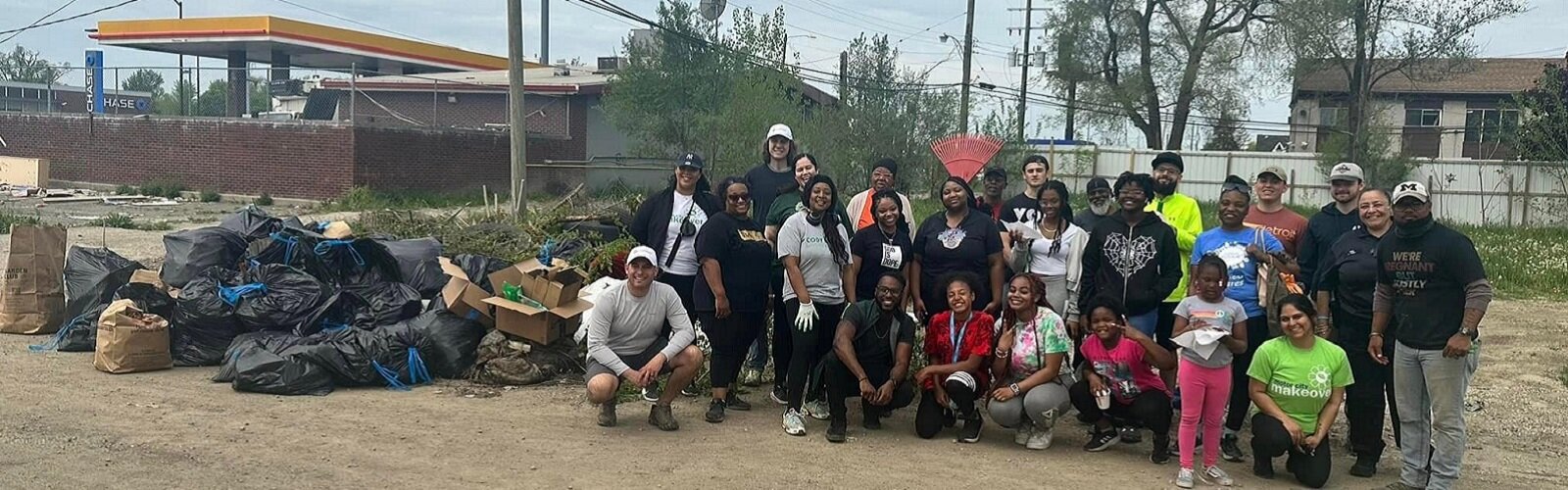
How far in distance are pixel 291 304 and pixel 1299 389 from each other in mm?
6276

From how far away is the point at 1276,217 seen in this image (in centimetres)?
693

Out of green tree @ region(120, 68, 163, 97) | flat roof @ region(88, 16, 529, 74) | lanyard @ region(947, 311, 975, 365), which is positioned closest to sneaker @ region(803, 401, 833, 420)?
lanyard @ region(947, 311, 975, 365)

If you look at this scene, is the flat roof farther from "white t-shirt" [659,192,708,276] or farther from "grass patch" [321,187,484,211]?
"white t-shirt" [659,192,708,276]

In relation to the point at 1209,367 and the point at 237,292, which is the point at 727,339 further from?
the point at 237,292

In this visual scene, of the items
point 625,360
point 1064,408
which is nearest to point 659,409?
point 625,360

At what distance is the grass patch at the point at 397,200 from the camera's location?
25906 mm

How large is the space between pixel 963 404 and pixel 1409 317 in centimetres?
224

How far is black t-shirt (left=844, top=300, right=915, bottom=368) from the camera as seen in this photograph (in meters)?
6.85

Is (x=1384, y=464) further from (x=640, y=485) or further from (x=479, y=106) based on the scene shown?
(x=479, y=106)

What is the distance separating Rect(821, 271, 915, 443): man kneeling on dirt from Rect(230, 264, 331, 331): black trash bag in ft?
12.4

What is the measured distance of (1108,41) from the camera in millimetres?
43031

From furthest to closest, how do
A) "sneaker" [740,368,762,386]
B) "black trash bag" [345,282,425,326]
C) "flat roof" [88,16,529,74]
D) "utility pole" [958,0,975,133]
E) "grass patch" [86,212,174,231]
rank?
1. "flat roof" [88,16,529,74]
2. "utility pole" [958,0,975,133]
3. "grass patch" [86,212,174,231]
4. "black trash bag" [345,282,425,326]
5. "sneaker" [740,368,762,386]

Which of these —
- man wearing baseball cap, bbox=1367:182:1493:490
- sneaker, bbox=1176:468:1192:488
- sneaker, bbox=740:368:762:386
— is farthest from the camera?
sneaker, bbox=740:368:762:386

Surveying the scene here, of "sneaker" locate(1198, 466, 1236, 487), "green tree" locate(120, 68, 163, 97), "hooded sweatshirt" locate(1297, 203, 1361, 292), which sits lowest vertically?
"sneaker" locate(1198, 466, 1236, 487)
